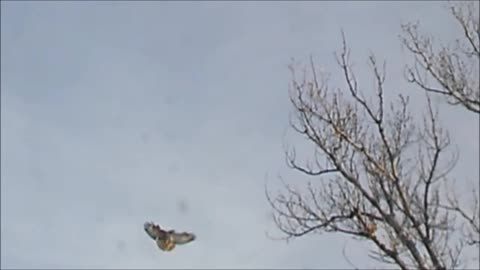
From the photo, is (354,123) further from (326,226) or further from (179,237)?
(179,237)

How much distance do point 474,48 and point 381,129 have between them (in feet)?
5.57

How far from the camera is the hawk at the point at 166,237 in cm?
1420

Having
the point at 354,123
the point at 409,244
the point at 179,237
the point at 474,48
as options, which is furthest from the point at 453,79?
the point at 179,237

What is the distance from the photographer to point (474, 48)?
14.9 meters

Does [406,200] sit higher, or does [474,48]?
[474,48]

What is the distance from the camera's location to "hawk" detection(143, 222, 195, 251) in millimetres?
14203

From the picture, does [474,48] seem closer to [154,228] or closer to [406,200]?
[406,200]

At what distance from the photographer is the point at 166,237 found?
14414mm

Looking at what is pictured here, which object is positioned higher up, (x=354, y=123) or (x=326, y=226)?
(x=354, y=123)

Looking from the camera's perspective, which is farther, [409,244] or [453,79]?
[453,79]

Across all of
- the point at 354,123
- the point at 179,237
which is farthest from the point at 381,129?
the point at 179,237

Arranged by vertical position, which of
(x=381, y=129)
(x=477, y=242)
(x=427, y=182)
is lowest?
(x=477, y=242)

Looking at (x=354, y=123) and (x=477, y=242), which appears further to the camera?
(x=354, y=123)

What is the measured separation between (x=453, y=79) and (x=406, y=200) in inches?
73.4
